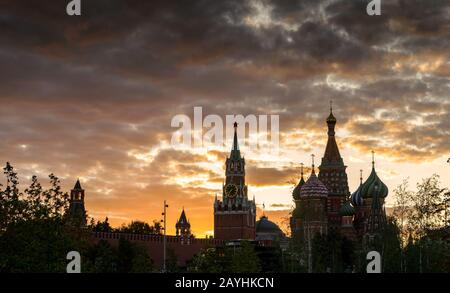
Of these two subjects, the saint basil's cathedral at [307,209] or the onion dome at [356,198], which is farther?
the onion dome at [356,198]

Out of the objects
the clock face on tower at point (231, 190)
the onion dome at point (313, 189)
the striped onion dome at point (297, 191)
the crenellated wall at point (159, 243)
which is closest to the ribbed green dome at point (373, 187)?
the onion dome at point (313, 189)

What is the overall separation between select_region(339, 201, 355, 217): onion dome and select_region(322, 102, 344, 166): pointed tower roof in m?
11.8

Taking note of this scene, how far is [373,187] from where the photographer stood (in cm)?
13025

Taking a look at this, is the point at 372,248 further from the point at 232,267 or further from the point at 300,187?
the point at 300,187

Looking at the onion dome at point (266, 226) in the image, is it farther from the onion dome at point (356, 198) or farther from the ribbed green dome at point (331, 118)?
the onion dome at point (356, 198)

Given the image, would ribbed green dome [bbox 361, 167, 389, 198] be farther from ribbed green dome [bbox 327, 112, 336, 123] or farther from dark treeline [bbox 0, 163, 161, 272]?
dark treeline [bbox 0, 163, 161, 272]

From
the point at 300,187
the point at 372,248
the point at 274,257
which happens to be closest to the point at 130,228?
the point at 300,187

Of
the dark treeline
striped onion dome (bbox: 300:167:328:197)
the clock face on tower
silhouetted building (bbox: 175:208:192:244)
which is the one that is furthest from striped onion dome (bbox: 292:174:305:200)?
the dark treeline

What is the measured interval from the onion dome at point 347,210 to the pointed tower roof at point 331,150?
1179 centimetres

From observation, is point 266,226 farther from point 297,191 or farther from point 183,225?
point 297,191

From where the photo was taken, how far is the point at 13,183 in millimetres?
A: 45469

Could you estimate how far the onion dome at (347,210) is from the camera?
428ft

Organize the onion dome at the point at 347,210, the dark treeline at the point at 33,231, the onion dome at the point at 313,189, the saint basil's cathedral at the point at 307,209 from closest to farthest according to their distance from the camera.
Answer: the dark treeline at the point at 33,231, the saint basil's cathedral at the point at 307,209, the onion dome at the point at 313,189, the onion dome at the point at 347,210

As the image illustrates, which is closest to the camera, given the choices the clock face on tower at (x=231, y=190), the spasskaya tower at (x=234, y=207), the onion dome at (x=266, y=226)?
the spasskaya tower at (x=234, y=207)
